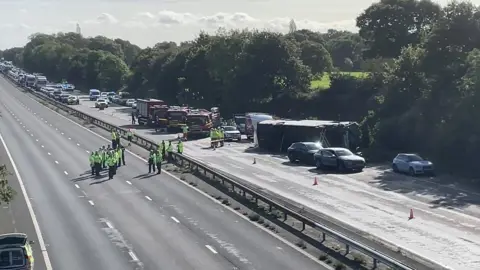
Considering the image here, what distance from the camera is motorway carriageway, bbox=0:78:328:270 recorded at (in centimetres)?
2275

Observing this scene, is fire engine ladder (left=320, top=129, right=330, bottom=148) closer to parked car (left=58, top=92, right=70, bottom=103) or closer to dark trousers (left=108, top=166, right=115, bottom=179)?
dark trousers (left=108, top=166, right=115, bottom=179)

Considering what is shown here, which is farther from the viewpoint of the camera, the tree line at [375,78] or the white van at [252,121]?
the white van at [252,121]

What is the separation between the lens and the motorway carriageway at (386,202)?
25.4 m

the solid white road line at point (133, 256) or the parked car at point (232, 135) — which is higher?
the solid white road line at point (133, 256)

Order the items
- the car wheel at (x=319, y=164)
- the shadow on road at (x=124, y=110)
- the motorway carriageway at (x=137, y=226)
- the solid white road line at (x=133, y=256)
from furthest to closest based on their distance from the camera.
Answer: the shadow on road at (x=124, y=110), the car wheel at (x=319, y=164), the solid white road line at (x=133, y=256), the motorway carriageway at (x=137, y=226)

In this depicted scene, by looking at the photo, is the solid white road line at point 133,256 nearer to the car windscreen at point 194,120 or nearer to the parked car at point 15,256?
the parked car at point 15,256

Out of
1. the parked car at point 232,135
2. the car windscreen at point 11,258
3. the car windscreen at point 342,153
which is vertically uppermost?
the car windscreen at point 11,258

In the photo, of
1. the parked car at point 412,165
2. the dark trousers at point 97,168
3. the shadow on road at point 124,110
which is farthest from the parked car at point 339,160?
the shadow on road at point 124,110

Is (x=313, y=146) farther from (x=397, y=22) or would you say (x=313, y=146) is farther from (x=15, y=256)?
(x=397, y=22)

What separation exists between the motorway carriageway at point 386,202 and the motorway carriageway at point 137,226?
4039mm

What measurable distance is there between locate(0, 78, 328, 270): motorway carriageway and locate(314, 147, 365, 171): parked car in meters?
9.39

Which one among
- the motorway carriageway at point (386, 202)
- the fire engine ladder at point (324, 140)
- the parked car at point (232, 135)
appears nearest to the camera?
the motorway carriageway at point (386, 202)

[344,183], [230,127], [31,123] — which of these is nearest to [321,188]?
[344,183]

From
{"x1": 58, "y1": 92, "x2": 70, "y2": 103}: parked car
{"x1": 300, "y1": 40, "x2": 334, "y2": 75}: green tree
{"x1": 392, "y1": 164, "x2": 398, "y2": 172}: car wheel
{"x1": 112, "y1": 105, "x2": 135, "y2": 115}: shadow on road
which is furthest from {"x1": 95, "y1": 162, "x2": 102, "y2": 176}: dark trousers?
{"x1": 58, "y1": 92, "x2": 70, "y2": 103}: parked car
